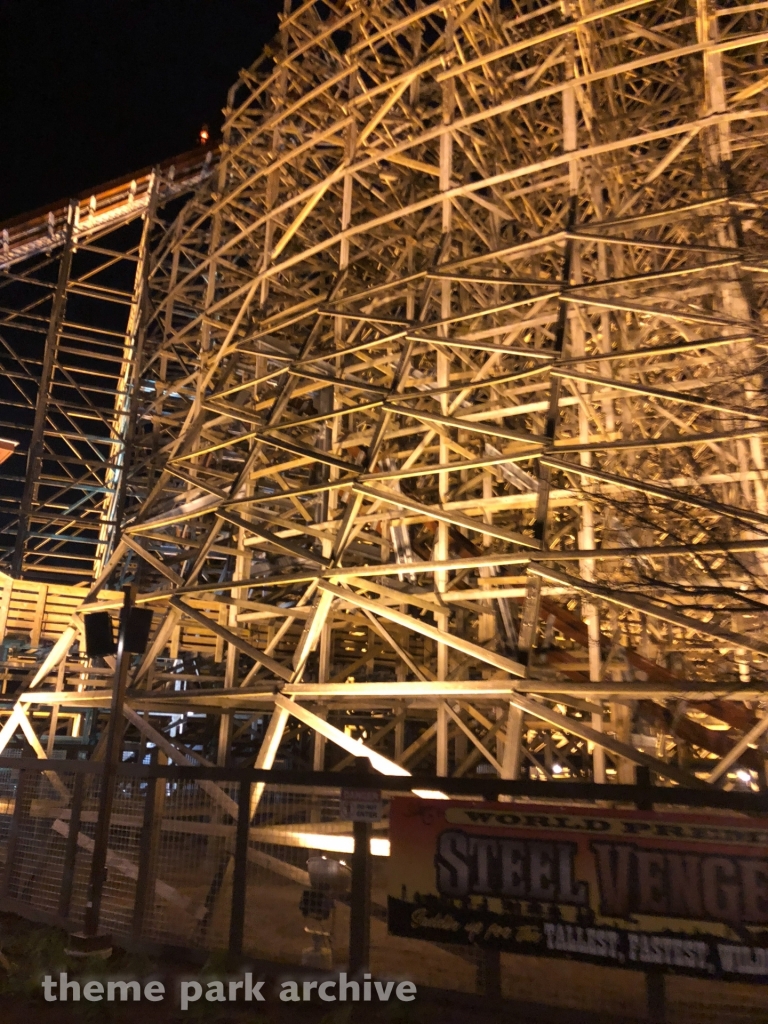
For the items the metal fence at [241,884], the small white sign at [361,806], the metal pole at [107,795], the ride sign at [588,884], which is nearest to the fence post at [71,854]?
the metal fence at [241,884]

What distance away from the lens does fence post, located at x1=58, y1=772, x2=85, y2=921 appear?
7.23m

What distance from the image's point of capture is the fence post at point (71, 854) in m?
7.23

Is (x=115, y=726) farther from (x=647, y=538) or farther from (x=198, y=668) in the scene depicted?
(x=198, y=668)

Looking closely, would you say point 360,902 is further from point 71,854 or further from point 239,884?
point 71,854

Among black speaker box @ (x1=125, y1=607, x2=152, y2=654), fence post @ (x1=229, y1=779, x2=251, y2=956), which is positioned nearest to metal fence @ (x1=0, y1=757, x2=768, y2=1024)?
fence post @ (x1=229, y1=779, x2=251, y2=956)

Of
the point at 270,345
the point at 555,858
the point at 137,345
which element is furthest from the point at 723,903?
the point at 137,345

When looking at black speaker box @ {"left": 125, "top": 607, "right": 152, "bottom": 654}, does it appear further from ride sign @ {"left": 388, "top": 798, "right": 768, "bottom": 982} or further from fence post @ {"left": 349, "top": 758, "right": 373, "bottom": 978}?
ride sign @ {"left": 388, "top": 798, "right": 768, "bottom": 982}

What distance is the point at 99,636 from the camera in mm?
8320

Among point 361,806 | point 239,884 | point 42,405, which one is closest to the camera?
point 361,806

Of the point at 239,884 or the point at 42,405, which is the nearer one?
the point at 239,884

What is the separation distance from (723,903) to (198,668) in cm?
1174

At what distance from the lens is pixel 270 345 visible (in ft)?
44.2

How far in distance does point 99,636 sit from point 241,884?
11.3ft

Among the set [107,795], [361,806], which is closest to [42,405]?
[107,795]
